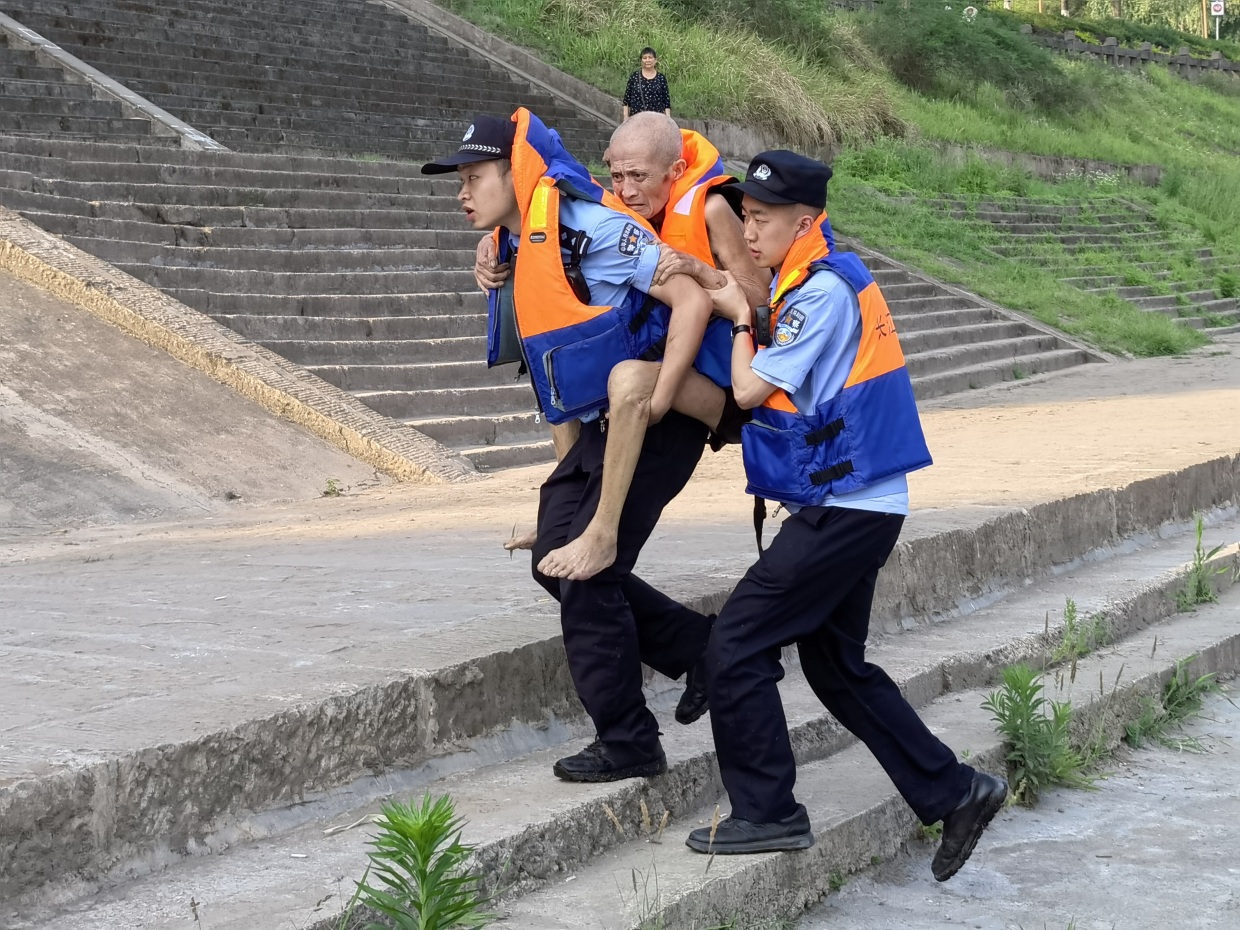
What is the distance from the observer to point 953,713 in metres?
4.48

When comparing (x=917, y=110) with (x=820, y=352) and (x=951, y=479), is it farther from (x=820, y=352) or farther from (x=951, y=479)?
(x=820, y=352)

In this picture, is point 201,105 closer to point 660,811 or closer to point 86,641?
point 86,641

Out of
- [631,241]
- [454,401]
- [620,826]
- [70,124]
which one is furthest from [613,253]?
[70,124]

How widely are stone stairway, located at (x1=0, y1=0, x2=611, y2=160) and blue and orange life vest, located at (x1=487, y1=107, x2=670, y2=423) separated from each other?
11463 mm

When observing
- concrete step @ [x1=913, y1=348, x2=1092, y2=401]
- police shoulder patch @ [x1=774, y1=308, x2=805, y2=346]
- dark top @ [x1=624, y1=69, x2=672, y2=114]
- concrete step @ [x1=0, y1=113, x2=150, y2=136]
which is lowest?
concrete step @ [x1=913, y1=348, x2=1092, y2=401]

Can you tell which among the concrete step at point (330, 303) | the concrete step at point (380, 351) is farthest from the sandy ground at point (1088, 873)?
the concrete step at point (330, 303)

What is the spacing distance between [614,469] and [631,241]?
50 cm

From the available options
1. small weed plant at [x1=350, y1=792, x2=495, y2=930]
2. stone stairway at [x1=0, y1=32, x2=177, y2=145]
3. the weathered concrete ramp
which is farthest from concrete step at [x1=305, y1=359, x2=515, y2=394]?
small weed plant at [x1=350, y1=792, x2=495, y2=930]

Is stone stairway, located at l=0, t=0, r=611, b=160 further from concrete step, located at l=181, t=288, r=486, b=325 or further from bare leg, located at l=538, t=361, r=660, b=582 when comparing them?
bare leg, located at l=538, t=361, r=660, b=582

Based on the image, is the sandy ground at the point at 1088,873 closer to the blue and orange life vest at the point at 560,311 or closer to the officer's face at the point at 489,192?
the blue and orange life vest at the point at 560,311

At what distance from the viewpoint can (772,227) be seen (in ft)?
10.4

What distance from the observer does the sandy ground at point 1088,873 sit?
3314 millimetres

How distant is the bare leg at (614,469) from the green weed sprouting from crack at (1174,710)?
2.38 meters

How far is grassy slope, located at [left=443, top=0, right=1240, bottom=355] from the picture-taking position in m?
18.6
